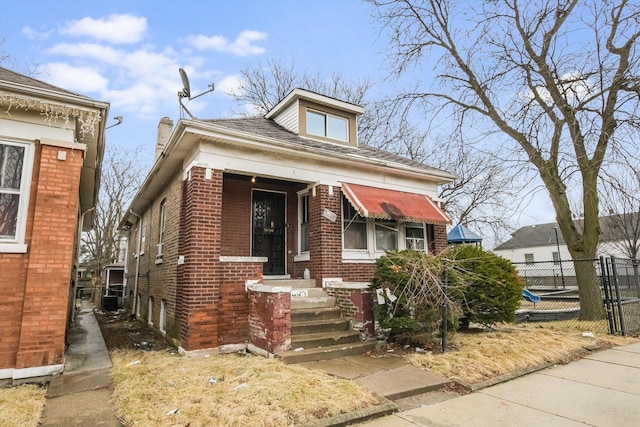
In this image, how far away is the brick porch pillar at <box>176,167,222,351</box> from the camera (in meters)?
6.58

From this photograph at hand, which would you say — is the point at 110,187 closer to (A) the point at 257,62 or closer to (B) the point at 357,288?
(A) the point at 257,62

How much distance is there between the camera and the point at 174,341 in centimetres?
731

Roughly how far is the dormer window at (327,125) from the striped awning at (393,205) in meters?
2.41

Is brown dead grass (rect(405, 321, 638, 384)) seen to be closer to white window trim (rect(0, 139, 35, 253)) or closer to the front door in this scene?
the front door

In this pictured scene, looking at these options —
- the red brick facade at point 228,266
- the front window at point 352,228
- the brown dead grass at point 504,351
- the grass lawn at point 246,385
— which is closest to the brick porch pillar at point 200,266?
the red brick facade at point 228,266

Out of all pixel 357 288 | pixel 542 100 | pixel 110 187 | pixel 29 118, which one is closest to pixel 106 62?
pixel 29 118

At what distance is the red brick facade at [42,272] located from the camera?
5070 mm

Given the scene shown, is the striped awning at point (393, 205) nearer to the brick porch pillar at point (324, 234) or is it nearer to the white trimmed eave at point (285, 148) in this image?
the brick porch pillar at point (324, 234)

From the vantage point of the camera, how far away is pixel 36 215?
5.35 m

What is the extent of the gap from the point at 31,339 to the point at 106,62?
33.5 ft

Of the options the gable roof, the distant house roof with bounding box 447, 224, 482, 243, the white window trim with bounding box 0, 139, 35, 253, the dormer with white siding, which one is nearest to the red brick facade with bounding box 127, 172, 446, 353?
the dormer with white siding

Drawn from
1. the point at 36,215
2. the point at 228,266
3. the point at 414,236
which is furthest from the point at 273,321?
the point at 414,236

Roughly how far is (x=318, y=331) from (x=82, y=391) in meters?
3.70

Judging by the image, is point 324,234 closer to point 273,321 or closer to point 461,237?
point 273,321
